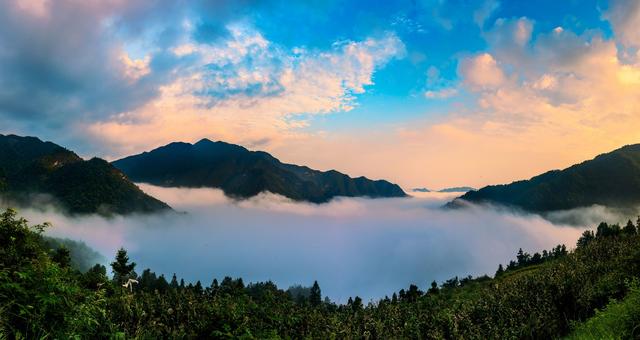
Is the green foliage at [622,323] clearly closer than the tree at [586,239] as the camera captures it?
Yes

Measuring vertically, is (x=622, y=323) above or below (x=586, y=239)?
above

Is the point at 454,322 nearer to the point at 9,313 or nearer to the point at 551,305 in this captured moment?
the point at 551,305

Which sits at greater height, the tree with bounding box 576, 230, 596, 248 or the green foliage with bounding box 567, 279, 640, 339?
the green foliage with bounding box 567, 279, 640, 339

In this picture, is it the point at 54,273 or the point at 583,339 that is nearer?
the point at 54,273

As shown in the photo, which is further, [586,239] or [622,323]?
[586,239]

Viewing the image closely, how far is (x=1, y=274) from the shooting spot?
24.9ft

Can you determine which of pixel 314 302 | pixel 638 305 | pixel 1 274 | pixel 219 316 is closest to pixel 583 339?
pixel 638 305

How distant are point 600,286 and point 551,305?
663 cm

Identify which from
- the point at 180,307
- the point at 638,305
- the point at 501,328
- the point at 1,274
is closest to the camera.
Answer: the point at 1,274

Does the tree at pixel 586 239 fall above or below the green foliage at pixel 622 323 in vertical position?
below

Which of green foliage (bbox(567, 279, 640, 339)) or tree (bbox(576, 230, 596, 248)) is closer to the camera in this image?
green foliage (bbox(567, 279, 640, 339))

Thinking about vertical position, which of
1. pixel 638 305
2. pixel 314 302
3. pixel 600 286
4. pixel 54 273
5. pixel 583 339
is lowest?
pixel 314 302

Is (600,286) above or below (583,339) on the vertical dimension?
below

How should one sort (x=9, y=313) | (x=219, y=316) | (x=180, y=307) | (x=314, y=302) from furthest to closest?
(x=314, y=302) → (x=180, y=307) → (x=219, y=316) → (x=9, y=313)
